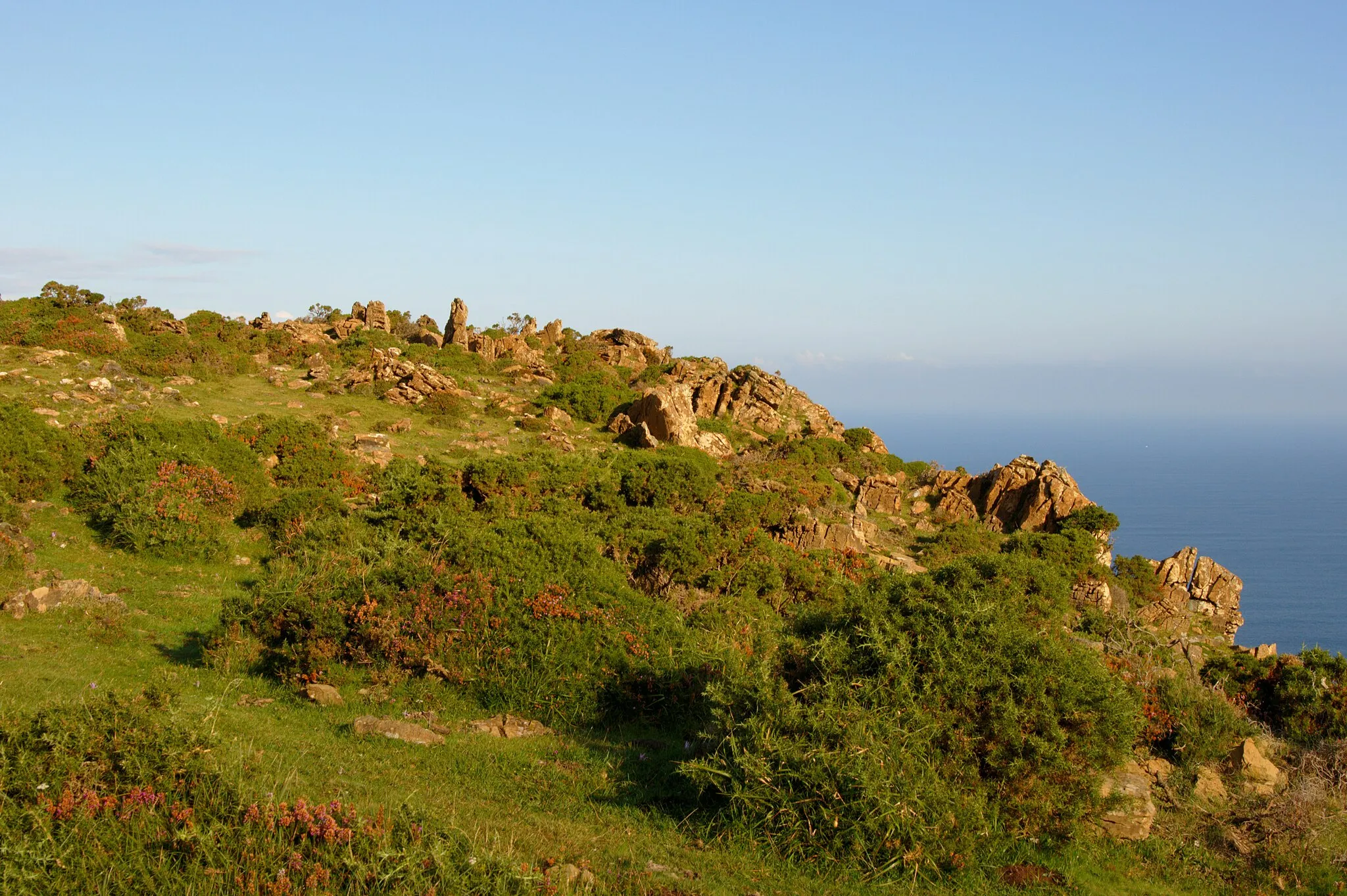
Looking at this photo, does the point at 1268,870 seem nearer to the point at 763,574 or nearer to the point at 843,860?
the point at 843,860

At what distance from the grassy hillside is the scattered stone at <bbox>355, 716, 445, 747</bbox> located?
0.66 ft

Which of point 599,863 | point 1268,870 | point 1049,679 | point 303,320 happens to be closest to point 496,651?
point 599,863

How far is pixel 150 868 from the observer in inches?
237

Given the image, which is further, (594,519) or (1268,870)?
(594,519)

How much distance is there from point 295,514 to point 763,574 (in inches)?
441

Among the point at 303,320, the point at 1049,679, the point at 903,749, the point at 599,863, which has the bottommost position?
the point at 599,863

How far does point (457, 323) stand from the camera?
4450cm

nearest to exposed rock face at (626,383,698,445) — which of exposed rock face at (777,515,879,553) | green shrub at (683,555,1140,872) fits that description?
exposed rock face at (777,515,879,553)

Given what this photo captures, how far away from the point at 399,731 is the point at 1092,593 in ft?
67.9

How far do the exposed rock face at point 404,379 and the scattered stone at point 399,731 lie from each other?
23058 millimetres

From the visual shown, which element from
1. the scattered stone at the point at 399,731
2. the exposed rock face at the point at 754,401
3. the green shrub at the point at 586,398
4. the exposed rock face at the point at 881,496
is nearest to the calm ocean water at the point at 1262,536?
the exposed rock face at the point at 881,496

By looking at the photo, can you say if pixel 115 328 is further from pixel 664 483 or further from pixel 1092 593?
pixel 1092 593

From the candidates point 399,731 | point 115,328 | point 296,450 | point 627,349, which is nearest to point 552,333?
point 627,349

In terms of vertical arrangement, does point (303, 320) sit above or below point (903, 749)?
above
